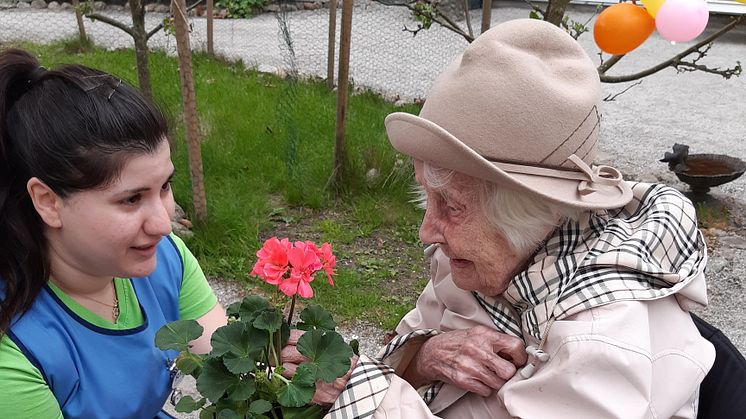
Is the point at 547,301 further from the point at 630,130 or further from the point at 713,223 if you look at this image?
the point at 630,130

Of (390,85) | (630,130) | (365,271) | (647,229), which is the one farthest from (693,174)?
(647,229)

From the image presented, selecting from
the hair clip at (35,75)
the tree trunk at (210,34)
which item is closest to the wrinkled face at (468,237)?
the hair clip at (35,75)

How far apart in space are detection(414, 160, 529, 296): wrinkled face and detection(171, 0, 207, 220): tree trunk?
2.16m

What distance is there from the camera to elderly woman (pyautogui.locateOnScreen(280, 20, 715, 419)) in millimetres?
1269

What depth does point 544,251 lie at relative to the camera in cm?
146

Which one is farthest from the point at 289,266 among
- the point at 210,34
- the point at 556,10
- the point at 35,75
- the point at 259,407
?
the point at 210,34

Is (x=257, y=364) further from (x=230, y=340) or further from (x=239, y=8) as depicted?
(x=239, y=8)

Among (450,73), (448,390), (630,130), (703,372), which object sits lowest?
(630,130)

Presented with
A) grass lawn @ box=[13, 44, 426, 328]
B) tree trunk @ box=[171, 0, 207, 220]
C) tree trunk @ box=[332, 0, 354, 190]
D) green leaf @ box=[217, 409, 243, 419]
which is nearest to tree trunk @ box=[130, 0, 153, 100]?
tree trunk @ box=[171, 0, 207, 220]

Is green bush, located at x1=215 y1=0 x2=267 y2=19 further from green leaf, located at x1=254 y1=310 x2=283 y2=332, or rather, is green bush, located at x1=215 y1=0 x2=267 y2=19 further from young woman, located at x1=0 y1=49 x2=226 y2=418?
green leaf, located at x1=254 y1=310 x2=283 y2=332

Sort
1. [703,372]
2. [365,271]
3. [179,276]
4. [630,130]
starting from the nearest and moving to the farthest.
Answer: [703,372], [179,276], [365,271], [630,130]

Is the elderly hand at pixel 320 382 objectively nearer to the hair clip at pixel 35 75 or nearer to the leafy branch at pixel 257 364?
the leafy branch at pixel 257 364

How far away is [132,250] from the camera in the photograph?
153 cm

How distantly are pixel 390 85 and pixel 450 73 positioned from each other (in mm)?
5716
